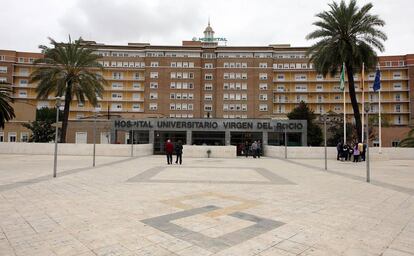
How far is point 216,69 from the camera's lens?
242ft

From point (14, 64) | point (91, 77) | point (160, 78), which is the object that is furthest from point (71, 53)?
point (14, 64)

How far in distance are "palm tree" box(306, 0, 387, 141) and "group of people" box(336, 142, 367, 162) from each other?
3.12 m

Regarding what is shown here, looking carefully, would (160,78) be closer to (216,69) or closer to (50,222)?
(216,69)

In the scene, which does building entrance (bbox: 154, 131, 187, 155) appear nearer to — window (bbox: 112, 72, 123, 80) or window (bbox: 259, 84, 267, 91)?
window (bbox: 259, 84, 267, 91)

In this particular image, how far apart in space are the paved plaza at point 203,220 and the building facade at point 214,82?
62.7m

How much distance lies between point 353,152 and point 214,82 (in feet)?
176

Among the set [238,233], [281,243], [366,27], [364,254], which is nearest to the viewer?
[364,254]

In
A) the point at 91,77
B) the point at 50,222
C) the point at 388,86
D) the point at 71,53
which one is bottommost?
the point at 50,222

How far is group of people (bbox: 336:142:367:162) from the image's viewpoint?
77.2 feet

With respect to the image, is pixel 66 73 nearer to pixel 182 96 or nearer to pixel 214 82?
pixel 182 96

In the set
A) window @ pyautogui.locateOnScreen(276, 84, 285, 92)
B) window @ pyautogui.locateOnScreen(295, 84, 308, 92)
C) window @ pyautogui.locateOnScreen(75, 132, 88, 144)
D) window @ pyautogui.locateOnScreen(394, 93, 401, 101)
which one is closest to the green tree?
window @ pyautogui.locateOnScreen(276, 84, 285, 92)

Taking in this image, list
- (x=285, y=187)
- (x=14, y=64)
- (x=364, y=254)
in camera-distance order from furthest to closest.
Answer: (x=14, y=64) → (x=285, y=187) → (x=364, y=254)

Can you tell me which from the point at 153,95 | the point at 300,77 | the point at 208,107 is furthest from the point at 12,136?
the point at 300,77

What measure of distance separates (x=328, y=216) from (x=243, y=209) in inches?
77.8
